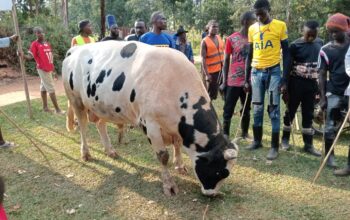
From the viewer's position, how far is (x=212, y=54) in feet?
26.8

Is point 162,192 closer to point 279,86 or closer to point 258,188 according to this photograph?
point 258,188

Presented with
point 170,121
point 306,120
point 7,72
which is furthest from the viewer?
point 7,72

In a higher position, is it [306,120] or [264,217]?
[306,120]

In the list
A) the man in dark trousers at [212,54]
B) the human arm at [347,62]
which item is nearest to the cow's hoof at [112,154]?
the man in dark trousers at [212,54]

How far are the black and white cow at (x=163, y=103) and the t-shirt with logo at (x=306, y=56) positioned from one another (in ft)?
6.53

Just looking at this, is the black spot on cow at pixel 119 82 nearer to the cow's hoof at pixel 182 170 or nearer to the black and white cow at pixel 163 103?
the black and white cow at pixel 163 103

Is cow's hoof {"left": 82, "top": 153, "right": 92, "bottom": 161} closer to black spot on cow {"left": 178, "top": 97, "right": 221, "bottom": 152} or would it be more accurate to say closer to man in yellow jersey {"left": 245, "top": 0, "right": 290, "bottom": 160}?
black spot on cow {"left": 178, "top": 97, "right": 221, "bottom": 152}

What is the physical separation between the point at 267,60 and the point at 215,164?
2.14 meters

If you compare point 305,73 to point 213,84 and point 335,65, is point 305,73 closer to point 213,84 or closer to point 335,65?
point 335,65

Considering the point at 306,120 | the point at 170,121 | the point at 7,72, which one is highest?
the point at 170,121

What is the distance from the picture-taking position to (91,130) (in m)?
8.06

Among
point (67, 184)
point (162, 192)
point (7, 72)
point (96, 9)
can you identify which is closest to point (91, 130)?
point (67, 184)

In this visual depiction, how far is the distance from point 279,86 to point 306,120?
92cm

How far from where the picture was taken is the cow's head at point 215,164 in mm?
4512
